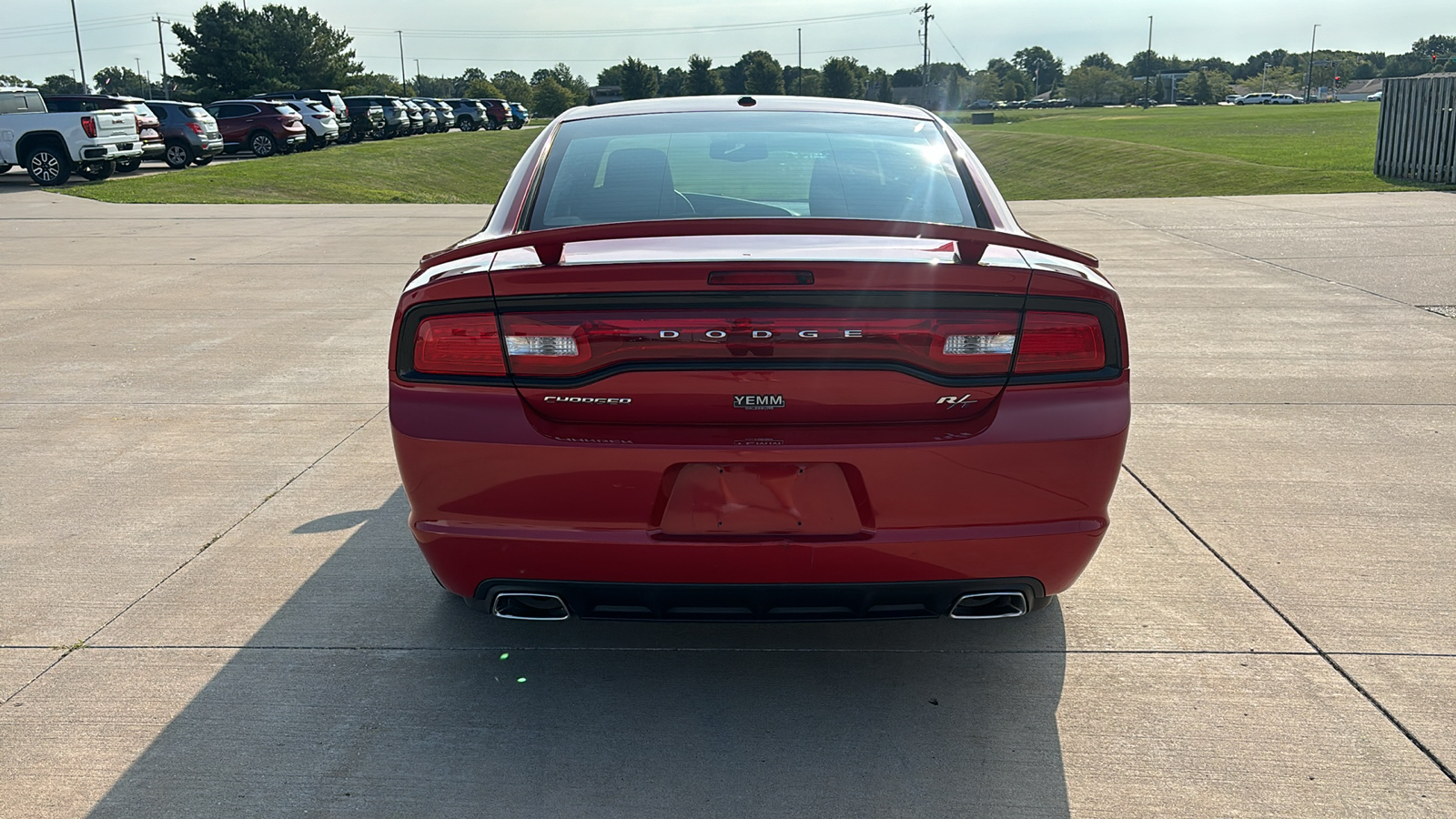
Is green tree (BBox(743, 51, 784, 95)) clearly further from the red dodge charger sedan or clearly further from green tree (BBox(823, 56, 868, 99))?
the red dodge charger sedan

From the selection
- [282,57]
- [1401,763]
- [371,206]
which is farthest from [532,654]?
[282,57]

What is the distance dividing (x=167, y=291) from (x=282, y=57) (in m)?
79.3

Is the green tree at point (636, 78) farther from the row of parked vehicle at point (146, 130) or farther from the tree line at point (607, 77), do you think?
the row of parked vehicle at point (146, 130)

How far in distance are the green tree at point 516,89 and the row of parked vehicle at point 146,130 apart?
7598cm

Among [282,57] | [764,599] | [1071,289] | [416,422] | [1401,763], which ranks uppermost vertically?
[282,57]

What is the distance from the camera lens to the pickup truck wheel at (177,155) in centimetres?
2852

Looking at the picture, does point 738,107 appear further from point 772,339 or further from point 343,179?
point 343,179

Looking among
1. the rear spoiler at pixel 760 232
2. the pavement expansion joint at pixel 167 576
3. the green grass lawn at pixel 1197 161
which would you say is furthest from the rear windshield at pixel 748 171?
the green grass lawn at pixel 1197 161

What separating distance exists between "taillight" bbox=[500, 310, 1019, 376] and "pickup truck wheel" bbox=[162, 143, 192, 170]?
96.9 feet

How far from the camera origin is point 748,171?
382 centimetres

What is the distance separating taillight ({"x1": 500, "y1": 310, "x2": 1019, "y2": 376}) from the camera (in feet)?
8.80

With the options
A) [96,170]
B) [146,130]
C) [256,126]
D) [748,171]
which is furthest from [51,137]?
[748,171]

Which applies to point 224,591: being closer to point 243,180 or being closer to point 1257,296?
point 1257,296

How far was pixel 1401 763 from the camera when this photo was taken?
284 cm
